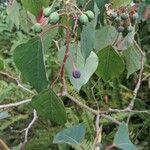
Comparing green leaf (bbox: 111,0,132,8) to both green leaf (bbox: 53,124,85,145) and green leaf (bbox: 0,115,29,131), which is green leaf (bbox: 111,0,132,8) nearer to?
green leaf (bbox: 53,124,85,145)

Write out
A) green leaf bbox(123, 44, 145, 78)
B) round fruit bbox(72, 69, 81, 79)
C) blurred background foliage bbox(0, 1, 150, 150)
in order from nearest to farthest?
round fruit bbox(72, 69, 81, 79) → green leaf bbox(123, 44, 145, 78) → blurred background foliage bbox(0, 1, 150, 150)

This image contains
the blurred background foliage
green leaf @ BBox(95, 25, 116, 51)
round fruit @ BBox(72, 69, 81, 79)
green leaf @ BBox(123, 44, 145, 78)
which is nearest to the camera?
round fruit @ BBox(72, 69, 81, 79)

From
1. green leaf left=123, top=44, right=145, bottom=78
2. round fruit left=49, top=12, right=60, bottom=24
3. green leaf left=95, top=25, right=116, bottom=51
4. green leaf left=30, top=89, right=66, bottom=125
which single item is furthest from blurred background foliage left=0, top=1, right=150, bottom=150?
round fruit left=49, top=12, right=60, bottom=24

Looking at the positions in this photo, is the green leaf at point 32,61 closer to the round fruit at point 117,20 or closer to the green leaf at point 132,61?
the round fruit at point 117,20

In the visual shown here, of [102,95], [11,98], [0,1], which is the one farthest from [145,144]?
[0,1]

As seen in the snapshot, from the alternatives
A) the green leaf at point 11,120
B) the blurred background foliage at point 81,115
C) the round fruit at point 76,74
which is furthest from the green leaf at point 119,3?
the green leaf at point 11,120

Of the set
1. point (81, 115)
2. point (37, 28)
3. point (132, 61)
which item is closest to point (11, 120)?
point (81, 115)

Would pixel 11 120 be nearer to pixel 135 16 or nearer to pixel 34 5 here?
pixel 135 16
